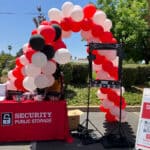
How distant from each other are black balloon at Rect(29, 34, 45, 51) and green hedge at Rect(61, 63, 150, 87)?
289 inches

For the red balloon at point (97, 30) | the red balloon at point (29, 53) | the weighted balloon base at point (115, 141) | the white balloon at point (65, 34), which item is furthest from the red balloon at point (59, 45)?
the weighted balloon base at point (115, 141)

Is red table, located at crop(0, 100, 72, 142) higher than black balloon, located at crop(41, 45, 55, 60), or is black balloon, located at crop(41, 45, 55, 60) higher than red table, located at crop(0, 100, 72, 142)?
black balloon, located at crop(41, 45, 55, 60)

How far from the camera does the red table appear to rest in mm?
8039

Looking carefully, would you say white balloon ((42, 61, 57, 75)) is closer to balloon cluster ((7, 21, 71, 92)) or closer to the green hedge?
balloon cluster ((7, 21, 71, 92))

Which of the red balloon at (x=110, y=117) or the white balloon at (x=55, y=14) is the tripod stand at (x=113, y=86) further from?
the red balloon at (x=110, y=117)

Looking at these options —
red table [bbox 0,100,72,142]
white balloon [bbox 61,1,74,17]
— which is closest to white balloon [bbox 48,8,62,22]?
white balloon [bbox 61,1,74,17]

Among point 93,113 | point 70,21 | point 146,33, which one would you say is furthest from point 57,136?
point 146,33

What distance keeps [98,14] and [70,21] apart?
2.41 feet

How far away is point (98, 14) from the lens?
8.98 metres

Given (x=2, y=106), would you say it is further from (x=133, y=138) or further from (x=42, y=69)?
(x=133, y=138)

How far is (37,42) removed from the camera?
7527 mm

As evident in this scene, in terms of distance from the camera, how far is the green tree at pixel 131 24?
995 inches

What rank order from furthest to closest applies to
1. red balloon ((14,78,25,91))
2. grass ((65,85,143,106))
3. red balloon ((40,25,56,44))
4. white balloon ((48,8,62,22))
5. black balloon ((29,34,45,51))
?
grass ((65,85,143,106)) → red balloon ((14,78,25,91)) → white balloon ((48,8,62,22)) → red balloon ((40,25,56,44)) → black balloon ((29,34,45,51))

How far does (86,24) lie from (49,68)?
5.64 feet
